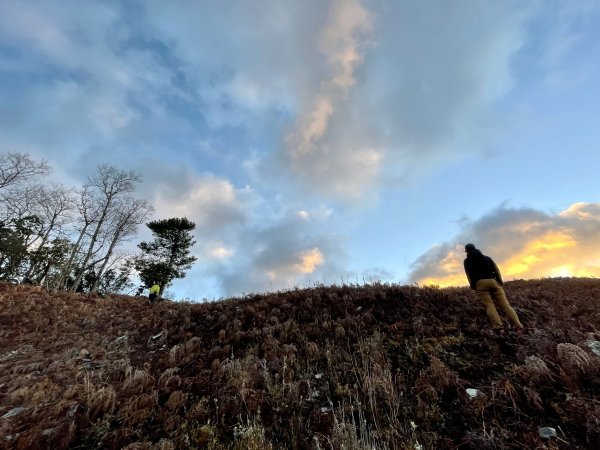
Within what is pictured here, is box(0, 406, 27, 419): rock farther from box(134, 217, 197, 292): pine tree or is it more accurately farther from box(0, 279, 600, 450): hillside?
box(134, 217, 197, 292): pine tree

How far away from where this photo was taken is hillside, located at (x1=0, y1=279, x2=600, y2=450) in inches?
191

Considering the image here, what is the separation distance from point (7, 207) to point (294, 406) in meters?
32.9

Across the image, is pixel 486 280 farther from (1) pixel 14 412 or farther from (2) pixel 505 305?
(1) pixel 14 412

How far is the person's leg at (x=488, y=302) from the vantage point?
26.5ft

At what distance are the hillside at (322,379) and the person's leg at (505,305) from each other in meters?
0.34

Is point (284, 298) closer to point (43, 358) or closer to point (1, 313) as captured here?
point (43, 358)

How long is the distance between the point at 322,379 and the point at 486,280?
16.4ft

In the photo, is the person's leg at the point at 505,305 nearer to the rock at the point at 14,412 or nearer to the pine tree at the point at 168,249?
the rock at the point at 14,412

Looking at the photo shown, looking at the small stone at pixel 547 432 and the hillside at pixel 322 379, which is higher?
the hillside at pixel 322 379

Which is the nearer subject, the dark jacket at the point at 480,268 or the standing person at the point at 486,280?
the standing person at the point at 486,280

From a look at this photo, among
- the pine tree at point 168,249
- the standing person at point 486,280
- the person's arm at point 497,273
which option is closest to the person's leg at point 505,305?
the standing person at point 486,280

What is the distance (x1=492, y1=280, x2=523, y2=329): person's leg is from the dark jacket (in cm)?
25

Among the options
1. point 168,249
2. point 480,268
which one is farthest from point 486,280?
point 168,249

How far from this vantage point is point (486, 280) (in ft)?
27.5
